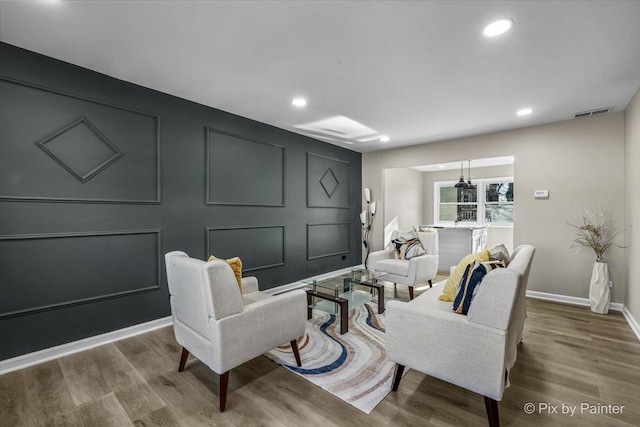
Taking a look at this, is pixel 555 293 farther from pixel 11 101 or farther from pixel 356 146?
pixel 11 101

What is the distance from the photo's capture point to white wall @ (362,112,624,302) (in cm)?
361

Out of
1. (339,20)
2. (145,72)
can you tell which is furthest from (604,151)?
(145,72)

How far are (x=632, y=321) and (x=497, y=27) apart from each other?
3.38 m

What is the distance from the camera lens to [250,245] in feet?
13.1

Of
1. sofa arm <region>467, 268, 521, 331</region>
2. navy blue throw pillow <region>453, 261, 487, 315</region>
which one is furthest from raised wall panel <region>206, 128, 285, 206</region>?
sofa arm <region>467, 268, 521, 331</region>

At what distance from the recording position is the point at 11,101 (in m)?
2.26

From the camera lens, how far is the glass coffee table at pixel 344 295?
2877mm

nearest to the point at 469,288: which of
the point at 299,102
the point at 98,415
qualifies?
the point at 98,415

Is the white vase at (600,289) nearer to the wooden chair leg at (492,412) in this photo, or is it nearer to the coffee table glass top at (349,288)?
the coffee table glass top at (349,288)

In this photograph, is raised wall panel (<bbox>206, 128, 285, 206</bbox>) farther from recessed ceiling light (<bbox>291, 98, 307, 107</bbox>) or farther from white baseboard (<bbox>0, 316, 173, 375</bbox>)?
white baseboard (<bbox>0, 316, 173, 375</bbox>)

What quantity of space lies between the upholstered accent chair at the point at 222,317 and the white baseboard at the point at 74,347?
1057 mm

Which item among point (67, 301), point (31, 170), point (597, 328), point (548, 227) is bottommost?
point (597, 328)

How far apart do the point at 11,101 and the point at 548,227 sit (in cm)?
598

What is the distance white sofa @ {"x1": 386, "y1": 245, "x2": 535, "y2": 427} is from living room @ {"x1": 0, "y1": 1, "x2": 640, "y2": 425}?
0.21 metres
